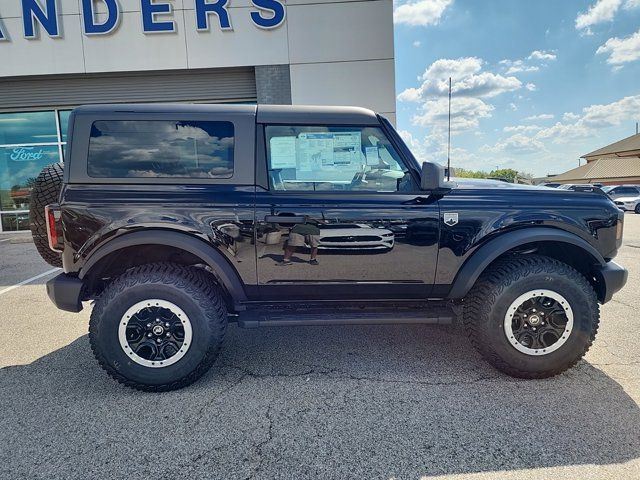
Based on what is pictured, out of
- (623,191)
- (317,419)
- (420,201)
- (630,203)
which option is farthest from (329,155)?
(623,191)

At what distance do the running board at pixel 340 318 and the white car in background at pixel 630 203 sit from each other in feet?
69.2

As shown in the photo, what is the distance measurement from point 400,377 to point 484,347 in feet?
2.20

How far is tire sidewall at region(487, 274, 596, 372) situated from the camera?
2.80m

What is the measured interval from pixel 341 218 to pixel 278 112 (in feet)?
3.15

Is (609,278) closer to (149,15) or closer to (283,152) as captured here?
(283,152)

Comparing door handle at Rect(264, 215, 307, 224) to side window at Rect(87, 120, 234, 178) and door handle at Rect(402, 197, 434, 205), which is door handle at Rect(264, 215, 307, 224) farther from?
door handle at Rect(402, 197, 434, 205)

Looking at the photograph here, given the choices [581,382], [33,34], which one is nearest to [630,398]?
[581,382]

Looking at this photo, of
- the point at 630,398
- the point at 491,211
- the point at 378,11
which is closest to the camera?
the point at 630,398

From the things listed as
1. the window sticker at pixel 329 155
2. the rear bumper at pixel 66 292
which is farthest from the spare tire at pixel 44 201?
the window sticker at pixel 329 155

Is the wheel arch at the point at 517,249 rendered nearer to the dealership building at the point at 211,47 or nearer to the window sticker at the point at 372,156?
the window sticker at the point at 372,156

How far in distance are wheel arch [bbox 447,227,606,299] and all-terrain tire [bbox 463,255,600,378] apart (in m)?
0.16

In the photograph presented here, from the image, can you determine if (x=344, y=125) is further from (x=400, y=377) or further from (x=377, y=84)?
(x=377, y=84)

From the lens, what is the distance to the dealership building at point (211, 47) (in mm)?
9562

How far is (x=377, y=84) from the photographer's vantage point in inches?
380
